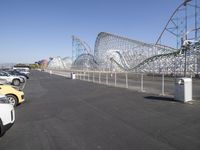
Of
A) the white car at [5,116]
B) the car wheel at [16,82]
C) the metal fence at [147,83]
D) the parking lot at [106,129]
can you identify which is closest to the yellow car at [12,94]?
the parking lot at [106,129]

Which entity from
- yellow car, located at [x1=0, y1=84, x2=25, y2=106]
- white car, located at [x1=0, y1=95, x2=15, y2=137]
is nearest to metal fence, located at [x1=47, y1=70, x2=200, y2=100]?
yellow car, located at [x1=0, y1=84, x2=25, y2=106]

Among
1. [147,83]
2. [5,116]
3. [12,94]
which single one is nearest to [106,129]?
[5,116]

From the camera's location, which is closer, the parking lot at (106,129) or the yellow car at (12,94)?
the parking lot at (106,129)

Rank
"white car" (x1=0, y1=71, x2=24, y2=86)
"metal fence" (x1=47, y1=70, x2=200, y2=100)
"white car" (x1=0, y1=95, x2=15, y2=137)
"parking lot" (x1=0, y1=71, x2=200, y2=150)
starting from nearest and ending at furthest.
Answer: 1. "parking lot" (x1=0, y1=71, x2=200, y2=150)
2. "white car" (x1=0, y1=95, x2=15, y2=137)
3. "metal fence" (x1=47, y1=70, x2=200, y2=100)
4. "white car" (x1=0, y1=71, x2=24, y2=86)

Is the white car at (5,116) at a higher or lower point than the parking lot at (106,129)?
higher

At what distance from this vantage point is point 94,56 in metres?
105

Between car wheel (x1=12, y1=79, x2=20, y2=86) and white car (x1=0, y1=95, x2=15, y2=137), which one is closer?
white car (x1=0, y1=95, x2=15, y2=137)

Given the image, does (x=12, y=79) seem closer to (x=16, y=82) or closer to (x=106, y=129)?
(x=16, y=82)

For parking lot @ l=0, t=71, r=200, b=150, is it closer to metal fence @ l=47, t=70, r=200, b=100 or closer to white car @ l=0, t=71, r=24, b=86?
metal fence @ l=47, t=70, r=200, b=100

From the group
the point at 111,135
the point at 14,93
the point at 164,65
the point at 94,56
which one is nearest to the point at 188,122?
the point at 111,135

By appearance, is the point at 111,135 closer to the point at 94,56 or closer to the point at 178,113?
the point at 178,113

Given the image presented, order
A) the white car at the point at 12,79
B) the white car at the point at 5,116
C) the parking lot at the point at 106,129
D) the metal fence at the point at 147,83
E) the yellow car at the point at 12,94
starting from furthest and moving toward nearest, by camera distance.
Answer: the white car at the point at 12,79
the metal fence at the point at 147,83
the yellow car at the point at 12,94
the white car at the point at 5,116
the parking lot at the point at 106,129

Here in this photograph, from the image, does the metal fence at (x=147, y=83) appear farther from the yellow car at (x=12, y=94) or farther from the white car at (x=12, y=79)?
the white car at (x=12, y=79)

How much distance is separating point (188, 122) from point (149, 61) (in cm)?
5222
